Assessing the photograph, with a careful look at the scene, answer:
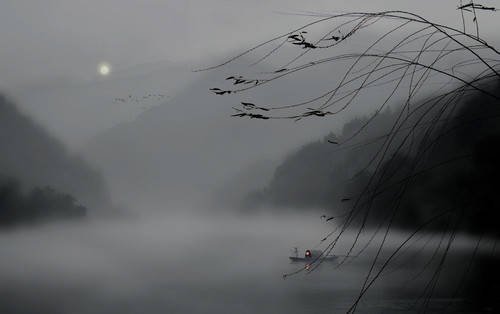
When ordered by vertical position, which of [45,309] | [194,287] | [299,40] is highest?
[194,287]

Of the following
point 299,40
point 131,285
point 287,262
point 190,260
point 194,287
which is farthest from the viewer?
point 190,260

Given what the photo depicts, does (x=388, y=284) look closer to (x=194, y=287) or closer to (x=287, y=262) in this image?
(x=194, y=287)

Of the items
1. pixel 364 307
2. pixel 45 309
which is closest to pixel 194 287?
pixel 45 309

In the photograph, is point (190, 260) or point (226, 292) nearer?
point (226, 292)

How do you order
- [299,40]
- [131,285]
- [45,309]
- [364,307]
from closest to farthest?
[299,40] → [364,307] → [45,309] → [131,285]

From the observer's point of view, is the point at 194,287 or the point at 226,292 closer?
the point at 226,292

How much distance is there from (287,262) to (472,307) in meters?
100

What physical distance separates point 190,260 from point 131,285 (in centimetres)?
6257

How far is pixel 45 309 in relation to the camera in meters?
75.0

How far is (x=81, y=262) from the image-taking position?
17375cm

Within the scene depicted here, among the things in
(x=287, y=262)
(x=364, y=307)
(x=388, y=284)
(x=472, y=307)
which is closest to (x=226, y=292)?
(x=388, y=284)

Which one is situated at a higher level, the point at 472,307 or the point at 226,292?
the point at 226,292

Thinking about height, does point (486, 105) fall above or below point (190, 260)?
below

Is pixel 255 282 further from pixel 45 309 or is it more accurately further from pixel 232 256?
pixel 232 256
